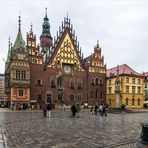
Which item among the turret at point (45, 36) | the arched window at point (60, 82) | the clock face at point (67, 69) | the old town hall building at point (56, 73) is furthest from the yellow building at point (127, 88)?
the turret at point (45, 36)

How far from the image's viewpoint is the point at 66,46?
65.7 metres

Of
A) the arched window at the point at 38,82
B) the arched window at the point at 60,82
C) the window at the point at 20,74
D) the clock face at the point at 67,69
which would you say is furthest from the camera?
the clock face at the point at 67,69

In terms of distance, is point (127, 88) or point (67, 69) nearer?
point (67, 69)

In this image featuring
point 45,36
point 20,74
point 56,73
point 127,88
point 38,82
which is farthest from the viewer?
point 45,36

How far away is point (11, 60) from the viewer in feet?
190

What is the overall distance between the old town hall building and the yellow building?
2.05 metres

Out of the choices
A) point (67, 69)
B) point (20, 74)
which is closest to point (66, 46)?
point (67, 69)

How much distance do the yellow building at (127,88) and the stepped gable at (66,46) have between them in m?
10.2

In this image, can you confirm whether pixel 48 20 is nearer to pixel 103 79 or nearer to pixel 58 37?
pixel 58 37

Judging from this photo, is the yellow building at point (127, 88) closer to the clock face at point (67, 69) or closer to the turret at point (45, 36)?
the clock face at point (67, 69)

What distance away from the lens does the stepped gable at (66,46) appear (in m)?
64.1

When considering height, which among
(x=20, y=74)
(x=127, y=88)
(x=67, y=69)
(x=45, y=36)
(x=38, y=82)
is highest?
(x=45, y=36)

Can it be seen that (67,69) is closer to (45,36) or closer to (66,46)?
(66,46)

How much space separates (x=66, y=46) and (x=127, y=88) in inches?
798
